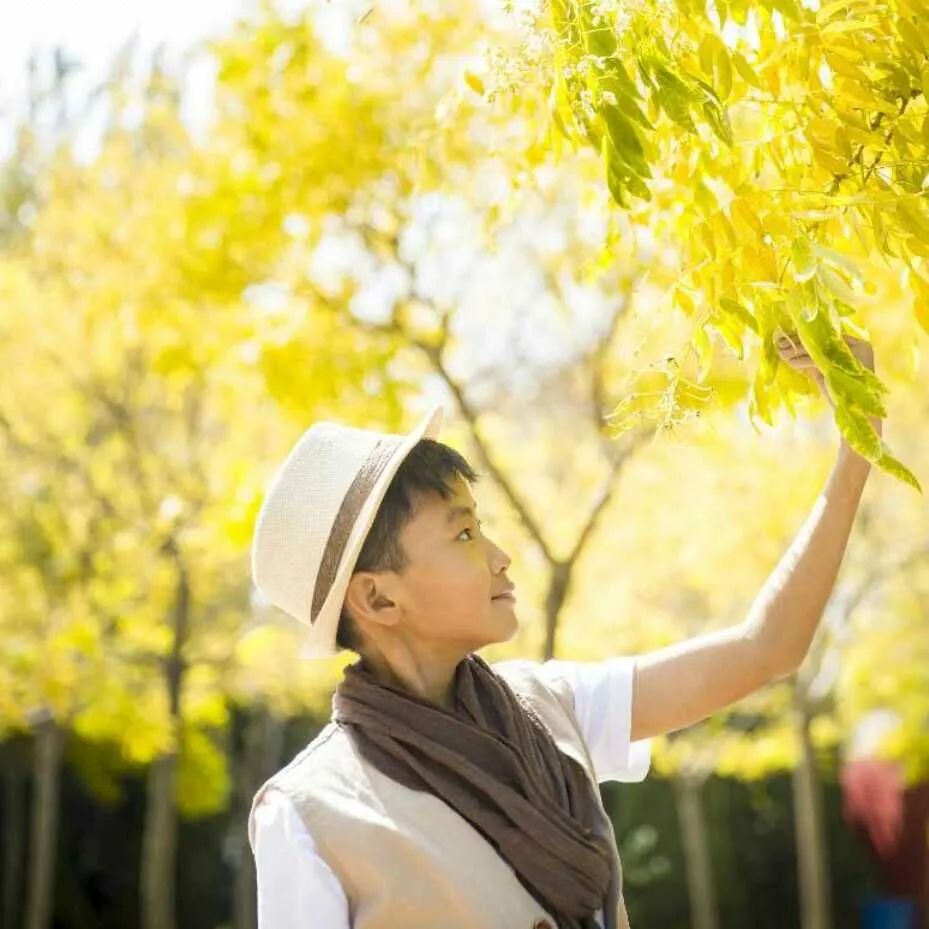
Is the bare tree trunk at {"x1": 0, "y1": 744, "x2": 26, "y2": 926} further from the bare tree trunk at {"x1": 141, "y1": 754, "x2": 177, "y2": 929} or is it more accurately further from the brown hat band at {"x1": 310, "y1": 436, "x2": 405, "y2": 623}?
the brown hat band at {"x1": 310, "y1": 436, "x2": 405, "y2": 623}

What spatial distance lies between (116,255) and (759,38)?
27.9 feet

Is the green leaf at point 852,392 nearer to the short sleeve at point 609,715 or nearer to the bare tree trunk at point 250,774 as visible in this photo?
the short sleeve at point 609,715

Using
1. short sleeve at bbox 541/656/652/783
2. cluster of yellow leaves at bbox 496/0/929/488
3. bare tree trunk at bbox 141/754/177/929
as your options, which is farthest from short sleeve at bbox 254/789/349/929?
bare tree trunk at bbox 141/754/177/929

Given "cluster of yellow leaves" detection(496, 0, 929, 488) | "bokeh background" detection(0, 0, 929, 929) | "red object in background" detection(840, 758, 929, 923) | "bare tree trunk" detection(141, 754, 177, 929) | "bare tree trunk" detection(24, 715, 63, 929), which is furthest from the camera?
"red object in background" detection(840, 758, 929, 923)

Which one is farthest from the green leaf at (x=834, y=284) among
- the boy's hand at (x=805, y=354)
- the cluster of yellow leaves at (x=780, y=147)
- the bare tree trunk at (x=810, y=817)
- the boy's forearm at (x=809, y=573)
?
the bare tree trunk at (x=810, y=817)

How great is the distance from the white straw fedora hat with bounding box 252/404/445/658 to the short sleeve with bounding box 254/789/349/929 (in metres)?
0.29

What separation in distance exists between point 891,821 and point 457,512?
20345 millimetres

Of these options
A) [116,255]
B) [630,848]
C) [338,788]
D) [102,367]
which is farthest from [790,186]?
[630,848]

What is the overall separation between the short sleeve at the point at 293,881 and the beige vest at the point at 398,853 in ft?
0.06

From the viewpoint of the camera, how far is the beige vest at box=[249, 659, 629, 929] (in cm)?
196

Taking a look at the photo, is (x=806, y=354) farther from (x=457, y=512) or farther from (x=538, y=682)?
(x=538, y=682)

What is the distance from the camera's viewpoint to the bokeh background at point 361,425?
6581 mm

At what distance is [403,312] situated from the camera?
7.11 metres

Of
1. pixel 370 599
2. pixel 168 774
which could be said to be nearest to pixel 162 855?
pixel 168 774
